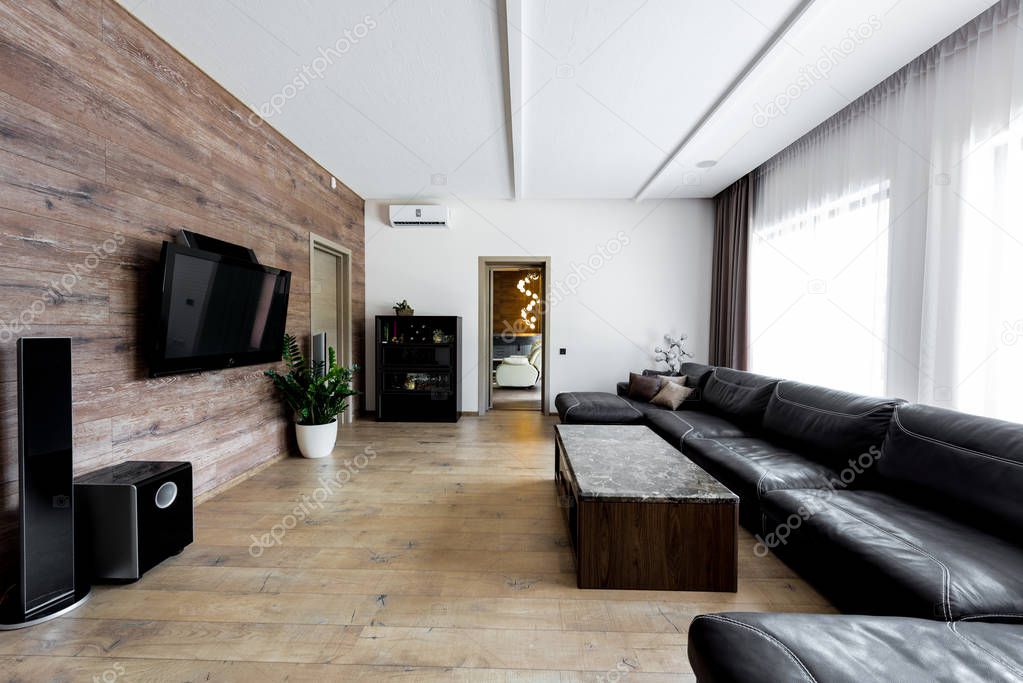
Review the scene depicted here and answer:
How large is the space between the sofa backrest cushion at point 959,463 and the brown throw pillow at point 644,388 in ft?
7.96

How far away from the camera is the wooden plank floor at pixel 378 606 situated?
1.48m

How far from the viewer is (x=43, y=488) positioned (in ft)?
5.40

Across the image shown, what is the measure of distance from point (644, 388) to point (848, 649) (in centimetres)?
370

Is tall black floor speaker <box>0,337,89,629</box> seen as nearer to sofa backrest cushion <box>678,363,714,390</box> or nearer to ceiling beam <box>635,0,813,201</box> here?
ceiling beam <box>635,0,813,201</box>

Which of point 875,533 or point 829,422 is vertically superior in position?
point 829,422

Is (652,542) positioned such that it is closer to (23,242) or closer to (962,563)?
(962,563)

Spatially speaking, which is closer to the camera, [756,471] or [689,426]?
[756,471]

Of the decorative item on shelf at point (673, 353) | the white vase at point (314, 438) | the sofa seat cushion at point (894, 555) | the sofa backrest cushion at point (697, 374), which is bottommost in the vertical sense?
the white vase at point (314, 438)

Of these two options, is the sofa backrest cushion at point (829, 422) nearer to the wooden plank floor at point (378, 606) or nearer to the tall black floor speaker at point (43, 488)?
the wooden plank floor at point (378, 606)

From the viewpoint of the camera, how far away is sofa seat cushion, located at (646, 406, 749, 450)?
3.28m

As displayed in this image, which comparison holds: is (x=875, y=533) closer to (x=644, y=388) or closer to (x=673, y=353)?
(x=644, y=388)

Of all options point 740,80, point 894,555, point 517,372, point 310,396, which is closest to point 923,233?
point 740,80

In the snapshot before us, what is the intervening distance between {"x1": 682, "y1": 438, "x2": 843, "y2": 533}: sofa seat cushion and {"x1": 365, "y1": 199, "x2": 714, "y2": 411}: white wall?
274cm

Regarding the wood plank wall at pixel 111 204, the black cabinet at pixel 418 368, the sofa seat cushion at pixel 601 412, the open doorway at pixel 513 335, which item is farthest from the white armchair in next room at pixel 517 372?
the wood plank wall at pixel 111 204
